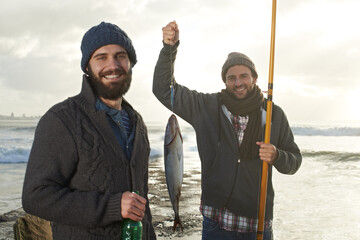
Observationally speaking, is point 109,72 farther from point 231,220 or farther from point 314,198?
point 314,198

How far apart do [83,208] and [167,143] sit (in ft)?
2.85

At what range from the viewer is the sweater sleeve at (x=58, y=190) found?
2.20 m

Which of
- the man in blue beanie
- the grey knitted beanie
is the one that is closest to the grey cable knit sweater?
the man in blue beanie

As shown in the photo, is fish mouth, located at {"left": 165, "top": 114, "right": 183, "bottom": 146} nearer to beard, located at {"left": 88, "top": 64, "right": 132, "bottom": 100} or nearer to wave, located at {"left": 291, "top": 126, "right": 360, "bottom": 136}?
beard, located at {"left": 88, "top": 64, "right": 132, "bottom": 100}

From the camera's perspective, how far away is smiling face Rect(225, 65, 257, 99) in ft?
13.3

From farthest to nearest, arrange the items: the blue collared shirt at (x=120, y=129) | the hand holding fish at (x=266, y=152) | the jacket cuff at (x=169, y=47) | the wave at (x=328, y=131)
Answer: the wave at (x=328, y=131)
the hand holding fish at (x=266, y=152)
the jacket cuff at (x=169, y=47)
the blue collared shirt at (x=120, y=129)

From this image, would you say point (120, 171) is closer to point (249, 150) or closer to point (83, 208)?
point (83, 208)

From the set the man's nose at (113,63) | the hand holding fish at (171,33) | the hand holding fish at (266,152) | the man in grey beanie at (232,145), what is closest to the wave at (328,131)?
the man in grey beanie at (232,145)

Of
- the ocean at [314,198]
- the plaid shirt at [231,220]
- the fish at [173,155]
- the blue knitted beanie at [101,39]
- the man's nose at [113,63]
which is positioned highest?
the blue knitted beanie at [101,39]

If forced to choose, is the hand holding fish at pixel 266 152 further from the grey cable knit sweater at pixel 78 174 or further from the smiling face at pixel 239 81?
the grey cable knit sweater at pixel 78 174

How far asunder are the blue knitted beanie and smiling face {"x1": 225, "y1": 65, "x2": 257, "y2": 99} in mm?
1545

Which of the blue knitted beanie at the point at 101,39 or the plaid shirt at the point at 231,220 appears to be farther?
the plaid shirt at the point at 231,220

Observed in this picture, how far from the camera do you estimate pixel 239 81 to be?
13.4 feet

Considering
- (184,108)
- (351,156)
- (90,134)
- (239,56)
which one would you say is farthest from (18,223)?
(351,156)
